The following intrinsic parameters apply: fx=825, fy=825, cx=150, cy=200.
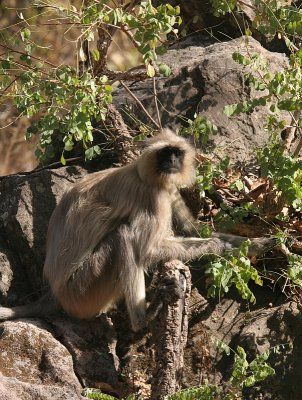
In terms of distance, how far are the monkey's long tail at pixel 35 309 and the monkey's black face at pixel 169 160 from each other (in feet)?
4.14

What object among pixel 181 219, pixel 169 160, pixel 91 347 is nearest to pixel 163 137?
pixel 169 160

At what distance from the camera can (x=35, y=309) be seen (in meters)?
6.03

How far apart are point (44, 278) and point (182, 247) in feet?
3.54

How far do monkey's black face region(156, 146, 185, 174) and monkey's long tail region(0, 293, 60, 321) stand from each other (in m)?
1.26

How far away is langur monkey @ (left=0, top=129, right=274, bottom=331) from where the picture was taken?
5.93 meters

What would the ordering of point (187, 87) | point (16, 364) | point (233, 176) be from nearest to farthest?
point (16, 364)
point (233, 176)
point (187, 87)

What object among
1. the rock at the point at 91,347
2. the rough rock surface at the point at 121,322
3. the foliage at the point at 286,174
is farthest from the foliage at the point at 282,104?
the rock at the point at 91,347

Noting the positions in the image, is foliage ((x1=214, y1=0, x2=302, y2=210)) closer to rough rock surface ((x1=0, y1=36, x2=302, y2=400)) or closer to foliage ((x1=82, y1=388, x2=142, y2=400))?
rough rock surface ((x1=0, y1=36, x2=302, y2=400))

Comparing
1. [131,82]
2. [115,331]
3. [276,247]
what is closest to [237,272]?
[276,247]

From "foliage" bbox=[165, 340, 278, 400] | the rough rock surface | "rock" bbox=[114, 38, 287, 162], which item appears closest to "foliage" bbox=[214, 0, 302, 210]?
the rough rock surface

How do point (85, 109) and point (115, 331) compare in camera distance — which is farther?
point (115, 331)

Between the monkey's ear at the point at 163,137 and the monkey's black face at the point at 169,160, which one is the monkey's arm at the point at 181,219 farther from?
the monkey's ear at the point at 163,137

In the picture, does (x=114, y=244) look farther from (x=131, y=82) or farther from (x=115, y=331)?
(x=131, y=82)

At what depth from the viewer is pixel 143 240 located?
5957 mm
